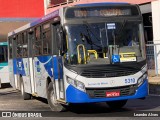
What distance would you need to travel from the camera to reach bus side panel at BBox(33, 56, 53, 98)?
43.1 feet

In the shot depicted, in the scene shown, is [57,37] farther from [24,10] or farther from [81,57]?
[24,10]

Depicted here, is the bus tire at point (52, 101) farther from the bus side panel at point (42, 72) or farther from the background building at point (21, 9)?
the background building at point (21, 9)

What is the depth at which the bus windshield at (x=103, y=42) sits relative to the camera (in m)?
11.4

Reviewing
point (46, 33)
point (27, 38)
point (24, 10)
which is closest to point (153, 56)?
point (27, 38)

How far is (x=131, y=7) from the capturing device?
12109 mm

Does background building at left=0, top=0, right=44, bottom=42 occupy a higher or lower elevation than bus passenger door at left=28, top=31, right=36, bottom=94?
higher

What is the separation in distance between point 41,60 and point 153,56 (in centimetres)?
1199

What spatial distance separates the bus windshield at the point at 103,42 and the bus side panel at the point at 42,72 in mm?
1665

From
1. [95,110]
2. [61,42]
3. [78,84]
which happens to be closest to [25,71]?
[95,110]

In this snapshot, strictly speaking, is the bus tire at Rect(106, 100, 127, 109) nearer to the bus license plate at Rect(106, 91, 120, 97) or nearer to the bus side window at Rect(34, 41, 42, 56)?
the bus license plate at Rect(106, 91, 120, 97)

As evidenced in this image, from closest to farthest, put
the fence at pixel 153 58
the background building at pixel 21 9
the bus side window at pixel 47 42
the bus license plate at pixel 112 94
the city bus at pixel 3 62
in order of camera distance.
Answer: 1. the bus license plate at pixel 112 94
2. the bus side window at pixel 47 42
3. the city bus at pixel 3 62
4. the fence at pixel 153 58
5. the background building at pixel 21 9

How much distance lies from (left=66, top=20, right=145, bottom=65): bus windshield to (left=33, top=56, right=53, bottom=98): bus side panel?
1.66 metres

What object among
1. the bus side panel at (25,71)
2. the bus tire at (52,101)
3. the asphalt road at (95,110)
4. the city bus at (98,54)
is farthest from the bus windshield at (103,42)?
the bus side panel at (25,71)

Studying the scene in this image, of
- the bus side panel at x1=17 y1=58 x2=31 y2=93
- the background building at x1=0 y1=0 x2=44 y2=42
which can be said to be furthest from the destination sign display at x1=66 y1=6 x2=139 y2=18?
the background building at x1=0 y1=0 x2=44 y2=42
